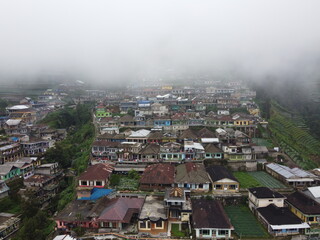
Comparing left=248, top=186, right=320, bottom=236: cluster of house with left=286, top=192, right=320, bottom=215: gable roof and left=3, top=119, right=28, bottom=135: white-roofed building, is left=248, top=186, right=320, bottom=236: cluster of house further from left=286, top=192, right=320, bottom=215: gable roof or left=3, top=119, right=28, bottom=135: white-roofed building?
left=3, top=119, right=28, bottom=135: white-roofed building

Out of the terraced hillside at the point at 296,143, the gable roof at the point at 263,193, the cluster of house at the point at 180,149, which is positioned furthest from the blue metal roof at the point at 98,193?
the terraced hillside at the point at 296,143

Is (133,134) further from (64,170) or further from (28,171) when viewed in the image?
(28,171)

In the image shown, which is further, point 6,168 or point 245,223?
point 6,168

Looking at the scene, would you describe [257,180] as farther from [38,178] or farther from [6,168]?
[6,168]

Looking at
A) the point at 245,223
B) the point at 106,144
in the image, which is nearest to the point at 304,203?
the point at 245,223

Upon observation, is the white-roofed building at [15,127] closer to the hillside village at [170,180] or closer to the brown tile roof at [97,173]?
the hillside village at [170,180]

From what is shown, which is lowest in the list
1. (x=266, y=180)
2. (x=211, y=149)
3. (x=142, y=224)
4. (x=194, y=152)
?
(x=266, y=180)
